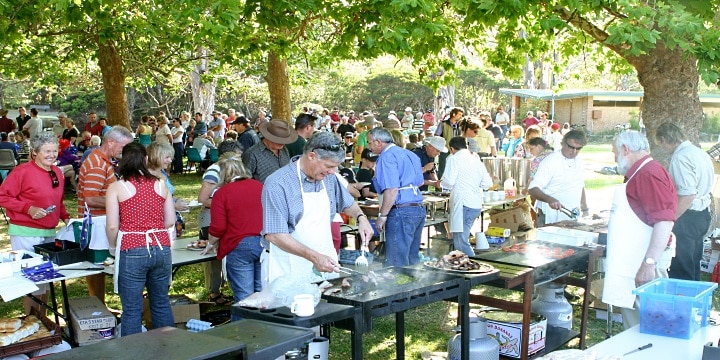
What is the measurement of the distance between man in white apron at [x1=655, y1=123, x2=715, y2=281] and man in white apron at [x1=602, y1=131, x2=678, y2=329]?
1.07 meters

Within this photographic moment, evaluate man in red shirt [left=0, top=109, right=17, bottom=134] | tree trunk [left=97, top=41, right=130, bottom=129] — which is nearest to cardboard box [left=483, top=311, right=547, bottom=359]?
tree trunk [left=97, top=41, right=130, bottom=129]

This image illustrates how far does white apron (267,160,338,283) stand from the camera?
167 inches

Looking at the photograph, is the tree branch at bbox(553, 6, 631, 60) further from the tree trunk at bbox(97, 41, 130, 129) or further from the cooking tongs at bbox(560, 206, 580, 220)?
the tree trunk at bbox(97, 41, 130, 129)

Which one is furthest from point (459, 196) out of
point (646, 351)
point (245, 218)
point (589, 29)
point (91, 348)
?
point (91, 348)

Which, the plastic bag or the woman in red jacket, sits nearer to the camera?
the plastic bag

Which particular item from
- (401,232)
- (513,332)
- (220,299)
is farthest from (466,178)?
(220,299)

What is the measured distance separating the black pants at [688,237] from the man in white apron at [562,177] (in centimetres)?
117

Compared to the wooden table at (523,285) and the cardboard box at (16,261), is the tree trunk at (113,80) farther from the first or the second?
the wooden table at (523,285)

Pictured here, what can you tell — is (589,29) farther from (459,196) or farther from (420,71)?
(420,71)

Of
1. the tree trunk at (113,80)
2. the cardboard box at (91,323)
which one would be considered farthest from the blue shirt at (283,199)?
the tree trunk at (113,80)

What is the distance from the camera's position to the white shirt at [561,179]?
715 centimetres

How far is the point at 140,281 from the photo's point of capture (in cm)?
470

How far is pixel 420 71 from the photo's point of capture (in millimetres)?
10391

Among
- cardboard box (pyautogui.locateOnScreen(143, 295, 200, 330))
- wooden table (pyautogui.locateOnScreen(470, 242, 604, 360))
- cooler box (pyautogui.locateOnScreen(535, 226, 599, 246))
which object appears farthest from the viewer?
cardboard box (pyautogui.locateOnScreen(143, 295, 200, 330))
